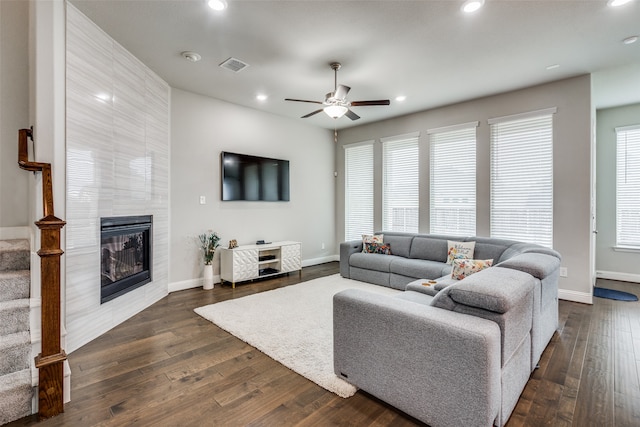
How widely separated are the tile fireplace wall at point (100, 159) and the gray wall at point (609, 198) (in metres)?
7.17

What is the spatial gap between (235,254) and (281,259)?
2.96 feet

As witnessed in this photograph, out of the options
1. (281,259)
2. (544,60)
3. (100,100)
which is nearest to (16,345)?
(100,100)

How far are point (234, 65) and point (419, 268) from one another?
3.63 meters

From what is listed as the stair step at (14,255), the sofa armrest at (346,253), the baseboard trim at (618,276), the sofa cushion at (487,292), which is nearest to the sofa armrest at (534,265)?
the sofa cushion at (487,292)

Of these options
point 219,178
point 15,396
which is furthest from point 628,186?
point 15,396

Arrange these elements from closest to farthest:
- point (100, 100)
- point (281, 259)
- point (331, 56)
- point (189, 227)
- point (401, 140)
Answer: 1. point (100, 100)
2. point (331, 56)
3. point (189, 227)
4. point (281, 259)
5. point (401, 140)

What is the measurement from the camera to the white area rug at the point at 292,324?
2338 millimetres

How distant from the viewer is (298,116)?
5824mm

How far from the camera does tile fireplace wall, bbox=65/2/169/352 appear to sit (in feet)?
8.77

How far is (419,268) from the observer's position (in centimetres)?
427

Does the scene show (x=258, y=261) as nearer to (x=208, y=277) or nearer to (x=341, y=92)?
(x=208, y=277)

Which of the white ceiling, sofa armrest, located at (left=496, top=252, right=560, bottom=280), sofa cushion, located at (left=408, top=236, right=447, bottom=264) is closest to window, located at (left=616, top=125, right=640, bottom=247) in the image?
the white ceiling

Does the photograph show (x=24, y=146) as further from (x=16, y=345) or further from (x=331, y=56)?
(x=331, y=56)

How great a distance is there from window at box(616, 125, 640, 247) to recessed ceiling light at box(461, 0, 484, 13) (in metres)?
4.48
